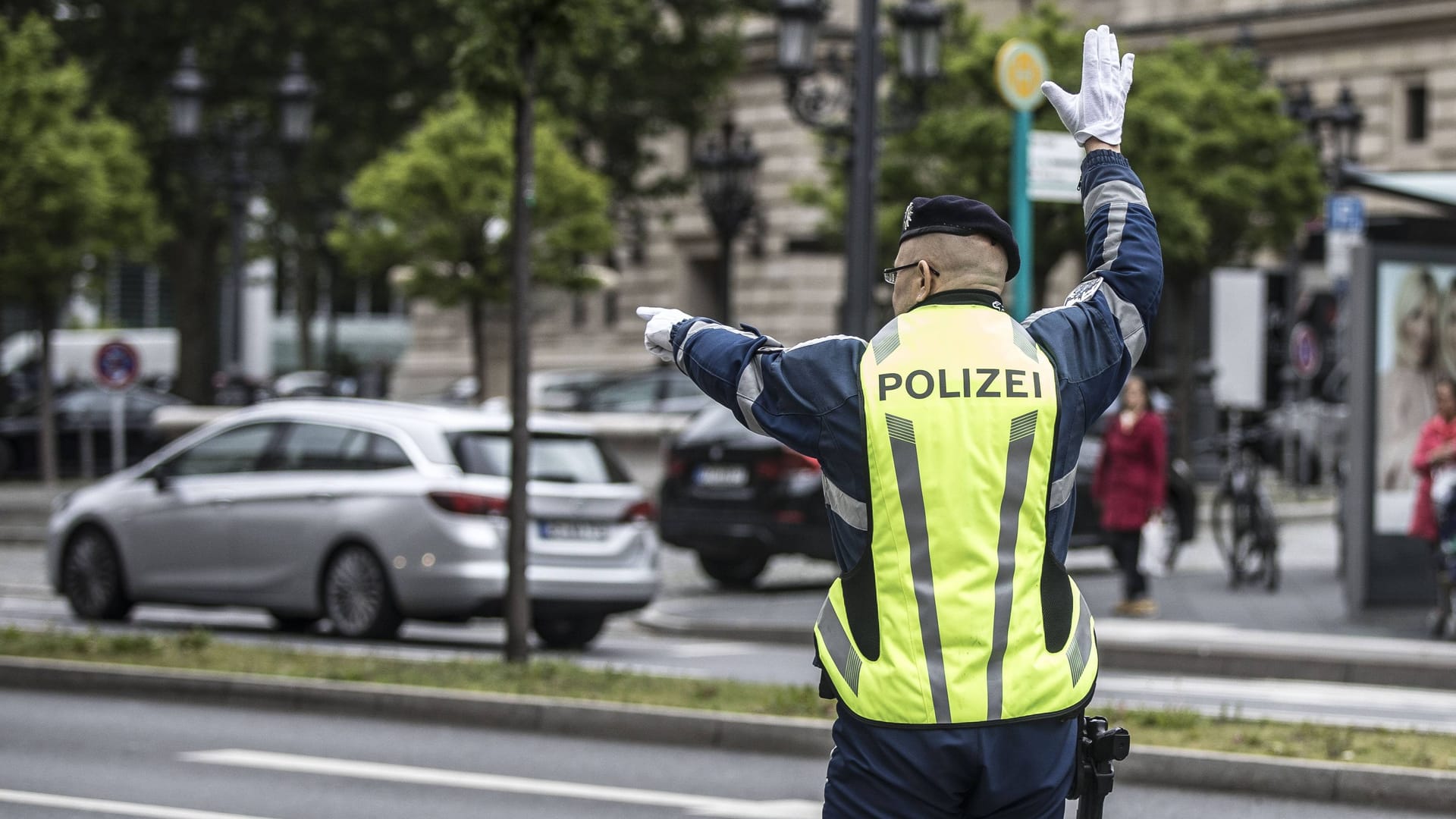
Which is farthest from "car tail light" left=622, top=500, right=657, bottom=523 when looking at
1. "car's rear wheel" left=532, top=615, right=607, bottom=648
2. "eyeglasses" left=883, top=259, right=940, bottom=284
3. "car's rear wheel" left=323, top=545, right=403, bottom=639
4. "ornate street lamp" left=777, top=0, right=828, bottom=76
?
"eyeglasses" left=883, top=259, right=940, bottom=284

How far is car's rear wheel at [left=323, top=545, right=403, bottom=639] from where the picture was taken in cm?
1315

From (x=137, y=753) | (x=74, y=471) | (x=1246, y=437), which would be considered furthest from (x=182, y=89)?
(x=137, y=753)

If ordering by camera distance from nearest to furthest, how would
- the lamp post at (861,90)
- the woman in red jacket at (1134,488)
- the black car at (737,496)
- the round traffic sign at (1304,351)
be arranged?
the lamp post at (861,90)
the woman in red jacket at (1134,488)
the black car at (737,496)
the round traffic sign at (1304,351)

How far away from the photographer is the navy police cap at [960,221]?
3787 millimetres

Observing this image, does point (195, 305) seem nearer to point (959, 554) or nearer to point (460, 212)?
point (460, 212)

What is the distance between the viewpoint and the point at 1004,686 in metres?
3.57

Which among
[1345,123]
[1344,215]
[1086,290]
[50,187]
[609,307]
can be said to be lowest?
[1086,290]

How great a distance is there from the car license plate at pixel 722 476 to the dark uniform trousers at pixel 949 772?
1339 centimetres

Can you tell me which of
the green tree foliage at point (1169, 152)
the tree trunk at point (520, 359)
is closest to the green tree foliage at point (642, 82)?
the green tree foliage at point (1169, 152)

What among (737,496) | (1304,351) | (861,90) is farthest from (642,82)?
(861,90)

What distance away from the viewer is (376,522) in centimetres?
1313

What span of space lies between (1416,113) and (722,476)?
3002 cm

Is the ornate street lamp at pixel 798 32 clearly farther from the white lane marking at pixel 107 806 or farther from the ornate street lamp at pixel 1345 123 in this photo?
the ornate street lamp at pixel 1345 123

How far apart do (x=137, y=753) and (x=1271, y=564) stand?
418 inches
